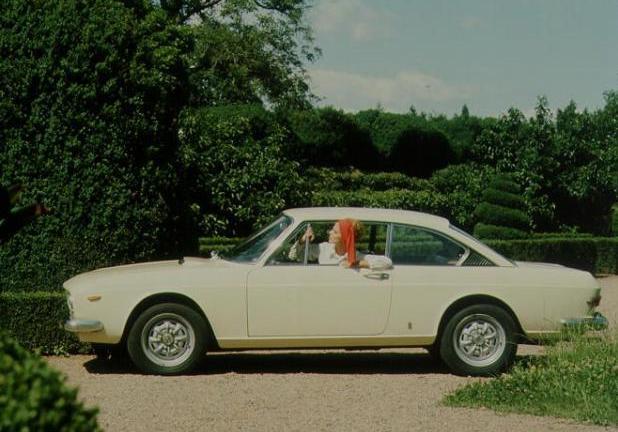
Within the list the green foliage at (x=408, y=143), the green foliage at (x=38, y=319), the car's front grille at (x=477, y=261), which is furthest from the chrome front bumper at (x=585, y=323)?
the green foliage at (x=408, y=143)

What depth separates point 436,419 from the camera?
7520 mm

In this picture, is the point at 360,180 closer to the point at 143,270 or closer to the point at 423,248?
the point at 423,248

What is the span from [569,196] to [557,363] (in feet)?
83.5

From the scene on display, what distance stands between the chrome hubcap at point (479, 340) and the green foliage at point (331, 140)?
20.5m

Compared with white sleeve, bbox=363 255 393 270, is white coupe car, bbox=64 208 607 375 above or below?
below

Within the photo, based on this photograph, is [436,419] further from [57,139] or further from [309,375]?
[57,139]

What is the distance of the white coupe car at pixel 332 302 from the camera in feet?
30.5

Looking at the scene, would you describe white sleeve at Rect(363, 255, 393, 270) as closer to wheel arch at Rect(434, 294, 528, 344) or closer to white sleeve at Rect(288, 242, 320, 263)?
white sleeve at Rect(288, 242, 320, 263)

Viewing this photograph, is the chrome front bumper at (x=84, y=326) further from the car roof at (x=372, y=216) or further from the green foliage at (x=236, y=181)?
the green foliage at (x=236, y=181)

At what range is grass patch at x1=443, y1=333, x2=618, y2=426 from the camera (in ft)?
24.9

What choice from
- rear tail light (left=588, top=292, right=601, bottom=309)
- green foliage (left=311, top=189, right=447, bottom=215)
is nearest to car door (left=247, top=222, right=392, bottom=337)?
rear tail light (left=588, top=292, right=601, bottom=309)

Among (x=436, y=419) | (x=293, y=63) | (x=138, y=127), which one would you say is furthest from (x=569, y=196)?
(x=436, y=419)

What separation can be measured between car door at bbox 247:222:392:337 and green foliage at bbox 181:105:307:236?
11333 mm

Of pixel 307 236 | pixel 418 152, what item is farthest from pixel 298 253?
pixel 418 152
